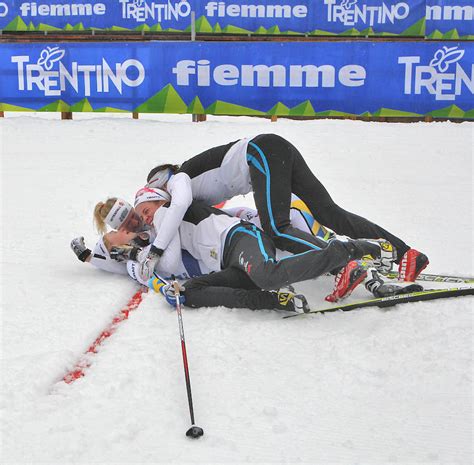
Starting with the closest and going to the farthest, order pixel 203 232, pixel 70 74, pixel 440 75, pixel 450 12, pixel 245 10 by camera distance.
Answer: pixel 203 232 < pixel 440 75 < pixel 70 74 < pixel 450 12 < pixel 245 10

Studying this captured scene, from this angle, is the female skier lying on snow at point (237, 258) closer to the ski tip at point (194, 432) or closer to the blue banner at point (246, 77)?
the ski tip at point (194, 432)

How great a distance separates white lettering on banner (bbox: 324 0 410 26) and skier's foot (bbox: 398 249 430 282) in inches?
370

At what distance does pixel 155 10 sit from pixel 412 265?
1052 cm

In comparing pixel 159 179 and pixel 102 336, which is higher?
pixel 159 179

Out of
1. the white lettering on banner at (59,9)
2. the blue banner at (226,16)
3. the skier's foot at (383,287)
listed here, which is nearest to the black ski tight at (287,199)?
the skier's foot at (383,287)

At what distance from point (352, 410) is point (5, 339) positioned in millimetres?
1741

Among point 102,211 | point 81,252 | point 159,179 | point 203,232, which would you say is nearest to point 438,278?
point 203,232

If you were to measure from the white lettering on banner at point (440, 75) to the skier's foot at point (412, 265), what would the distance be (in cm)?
629

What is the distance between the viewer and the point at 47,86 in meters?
9.96

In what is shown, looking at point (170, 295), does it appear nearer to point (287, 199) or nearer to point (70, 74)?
point (287, 199)

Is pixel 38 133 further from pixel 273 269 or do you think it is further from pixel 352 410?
pixel 352 410

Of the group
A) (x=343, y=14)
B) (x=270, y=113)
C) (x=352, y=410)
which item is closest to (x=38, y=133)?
(x=270, y=113)

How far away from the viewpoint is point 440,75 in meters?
9.20

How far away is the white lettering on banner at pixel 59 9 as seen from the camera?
508 inches
